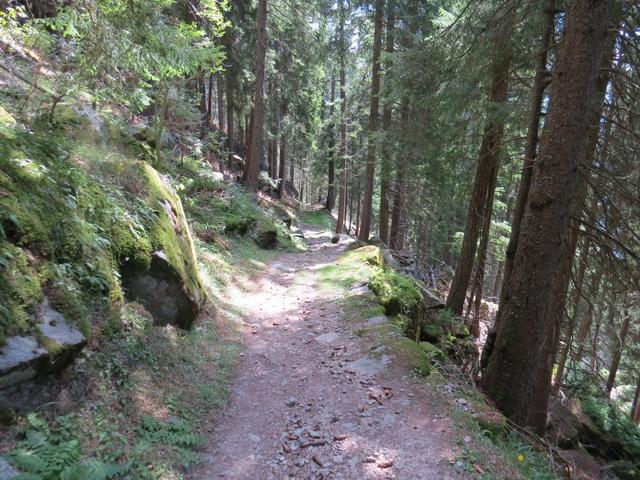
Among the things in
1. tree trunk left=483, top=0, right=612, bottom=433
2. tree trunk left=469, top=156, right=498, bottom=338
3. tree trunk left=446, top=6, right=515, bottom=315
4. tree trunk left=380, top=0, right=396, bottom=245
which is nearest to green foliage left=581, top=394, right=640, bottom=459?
tree trunk left=469, top=156, right=498, bottom=338

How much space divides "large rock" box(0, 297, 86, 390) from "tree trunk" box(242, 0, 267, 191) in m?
13.4

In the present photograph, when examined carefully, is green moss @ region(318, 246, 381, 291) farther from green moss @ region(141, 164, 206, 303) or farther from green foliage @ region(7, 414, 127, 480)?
green foliage @ region(7, 414, 127, 480)

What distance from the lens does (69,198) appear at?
Result: 4289 millimetres

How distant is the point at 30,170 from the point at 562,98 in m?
5.74

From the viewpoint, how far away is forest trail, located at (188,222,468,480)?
3.75 m

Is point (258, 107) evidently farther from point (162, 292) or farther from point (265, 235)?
point (162, 292)

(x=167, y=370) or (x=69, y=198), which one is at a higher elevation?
(x=69, y=198)

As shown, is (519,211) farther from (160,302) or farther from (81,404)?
(81,404)

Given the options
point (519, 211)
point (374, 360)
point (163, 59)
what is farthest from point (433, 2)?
point (374, 360)

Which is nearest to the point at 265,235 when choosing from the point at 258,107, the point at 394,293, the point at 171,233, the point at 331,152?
the point at 258,107

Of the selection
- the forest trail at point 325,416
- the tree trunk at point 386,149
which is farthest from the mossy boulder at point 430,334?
the tree trunk at point 386,149

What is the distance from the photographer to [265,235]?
46.8 ft

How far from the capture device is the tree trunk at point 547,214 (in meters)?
4.48

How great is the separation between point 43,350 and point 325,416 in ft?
9.50
